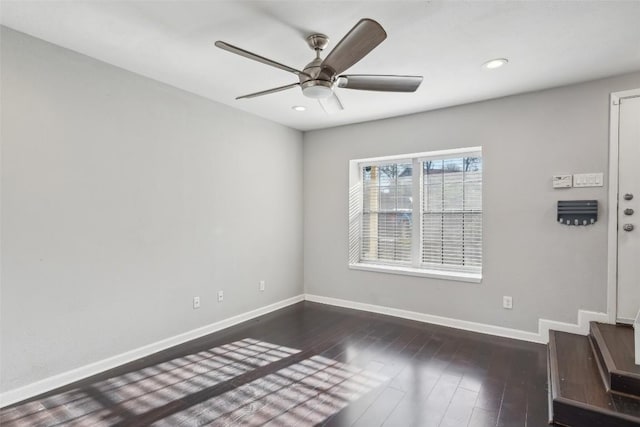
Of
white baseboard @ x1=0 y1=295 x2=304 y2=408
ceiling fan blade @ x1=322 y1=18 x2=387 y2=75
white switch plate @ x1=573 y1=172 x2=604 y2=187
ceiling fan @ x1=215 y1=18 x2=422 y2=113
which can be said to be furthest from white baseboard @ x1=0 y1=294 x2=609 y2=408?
ceiling fan blade @ x1=322 y1=18 x2=387 y2=75

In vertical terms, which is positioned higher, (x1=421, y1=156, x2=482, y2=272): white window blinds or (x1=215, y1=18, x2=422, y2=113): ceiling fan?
(x1=215, y1=18, x2=422, y2=113): ceiling fan

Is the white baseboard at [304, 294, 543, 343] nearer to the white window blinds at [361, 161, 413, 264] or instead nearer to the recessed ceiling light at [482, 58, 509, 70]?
the white window blinds at [361, 161, 413, 264]

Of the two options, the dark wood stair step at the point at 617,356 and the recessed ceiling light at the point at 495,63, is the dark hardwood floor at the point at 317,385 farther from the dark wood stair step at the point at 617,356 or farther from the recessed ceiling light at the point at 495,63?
the recessed ceiling light at the point at 495,63

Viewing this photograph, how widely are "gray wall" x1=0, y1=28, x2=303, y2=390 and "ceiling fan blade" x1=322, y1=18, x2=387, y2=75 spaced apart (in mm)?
1960

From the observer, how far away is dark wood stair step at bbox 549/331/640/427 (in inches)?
78.1

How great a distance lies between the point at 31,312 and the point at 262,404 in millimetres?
1787

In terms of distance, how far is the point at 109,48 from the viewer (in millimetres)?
2584

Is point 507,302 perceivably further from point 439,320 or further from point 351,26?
point 351,26

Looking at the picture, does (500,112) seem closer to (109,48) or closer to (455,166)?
(455,166)

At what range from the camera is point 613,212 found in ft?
9.96

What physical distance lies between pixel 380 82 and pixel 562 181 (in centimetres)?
220

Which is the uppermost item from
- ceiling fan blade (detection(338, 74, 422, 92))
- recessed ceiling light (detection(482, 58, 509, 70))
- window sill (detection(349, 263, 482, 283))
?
recessed ceiling light (detection(482, 58, 509, 70))

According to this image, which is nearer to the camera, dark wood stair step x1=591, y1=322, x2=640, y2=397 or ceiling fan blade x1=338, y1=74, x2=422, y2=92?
dark wood stair step x1=591, y1=322, x2=640, y2=397

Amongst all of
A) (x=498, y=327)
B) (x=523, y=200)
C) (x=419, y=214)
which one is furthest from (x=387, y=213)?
(x=498, y=327)
